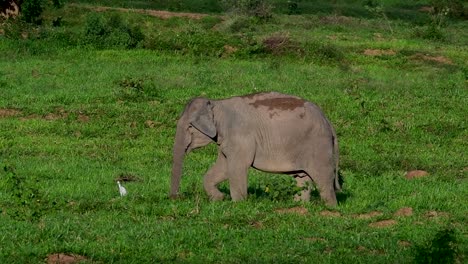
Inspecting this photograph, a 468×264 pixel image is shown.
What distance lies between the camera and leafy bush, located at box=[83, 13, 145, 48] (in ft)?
81.4

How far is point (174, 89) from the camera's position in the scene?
800 inches

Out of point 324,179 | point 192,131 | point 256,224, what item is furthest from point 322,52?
point 256,224

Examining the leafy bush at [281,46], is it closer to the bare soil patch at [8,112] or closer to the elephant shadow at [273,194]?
the bare soil patch at [8,112]

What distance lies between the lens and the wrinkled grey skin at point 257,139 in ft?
37.6

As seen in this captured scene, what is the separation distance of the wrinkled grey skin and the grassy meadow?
0.88 feet

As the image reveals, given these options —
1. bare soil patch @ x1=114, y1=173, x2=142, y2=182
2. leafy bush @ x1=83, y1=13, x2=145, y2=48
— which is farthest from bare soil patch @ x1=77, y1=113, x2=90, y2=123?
leafy bush @ x1=83, y1=13, x2=145, y2=48

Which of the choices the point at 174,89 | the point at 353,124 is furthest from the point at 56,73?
the point at 353,124

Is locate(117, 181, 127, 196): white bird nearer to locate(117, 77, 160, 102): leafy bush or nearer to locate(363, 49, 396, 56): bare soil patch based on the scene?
locate(117, 77, 160, 102): leafy bush

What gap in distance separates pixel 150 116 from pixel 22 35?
829 cm

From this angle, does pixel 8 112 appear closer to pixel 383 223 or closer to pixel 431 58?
pixel 383 223

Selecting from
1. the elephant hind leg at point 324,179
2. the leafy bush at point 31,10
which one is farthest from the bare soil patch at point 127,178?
the leafy bush at point 31,10

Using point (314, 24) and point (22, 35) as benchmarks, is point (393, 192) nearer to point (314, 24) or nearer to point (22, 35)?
point (22, 35)

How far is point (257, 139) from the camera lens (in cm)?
1159

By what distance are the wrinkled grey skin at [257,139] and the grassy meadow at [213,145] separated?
27 centimetres
